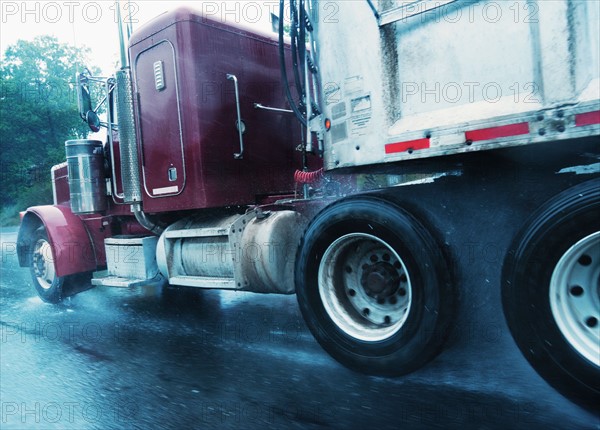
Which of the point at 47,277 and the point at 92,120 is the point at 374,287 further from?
the point at 47,277

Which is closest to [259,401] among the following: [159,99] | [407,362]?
[407,362]

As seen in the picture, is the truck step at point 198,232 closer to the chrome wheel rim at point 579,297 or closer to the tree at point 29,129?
the chrome wheel rim at point 579,297

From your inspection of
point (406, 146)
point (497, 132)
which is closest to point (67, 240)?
point (406, 146)

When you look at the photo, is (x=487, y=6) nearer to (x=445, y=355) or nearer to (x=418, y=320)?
(x=418, y=320)

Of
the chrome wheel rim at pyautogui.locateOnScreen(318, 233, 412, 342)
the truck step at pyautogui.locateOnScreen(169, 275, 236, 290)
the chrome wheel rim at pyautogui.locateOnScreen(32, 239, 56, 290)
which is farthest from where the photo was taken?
the chrome wheel rim at pyautogui.locateOnScreen(32, 239, 56, 290)

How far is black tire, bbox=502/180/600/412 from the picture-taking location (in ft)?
7.66

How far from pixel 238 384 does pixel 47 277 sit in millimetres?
4166

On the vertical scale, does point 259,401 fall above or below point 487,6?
below

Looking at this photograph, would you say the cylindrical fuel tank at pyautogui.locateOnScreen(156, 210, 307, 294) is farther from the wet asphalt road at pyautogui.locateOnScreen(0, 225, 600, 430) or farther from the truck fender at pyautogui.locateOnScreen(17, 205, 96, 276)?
the truck fender at pyautogui.locateOnScreen(17, 205, 96, 276)

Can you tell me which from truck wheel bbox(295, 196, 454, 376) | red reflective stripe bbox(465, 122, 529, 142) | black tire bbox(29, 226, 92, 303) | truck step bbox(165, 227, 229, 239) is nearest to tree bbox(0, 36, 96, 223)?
black tire bbox(29, 226, 92, 303)

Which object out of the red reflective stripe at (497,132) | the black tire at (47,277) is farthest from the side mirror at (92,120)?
the red reflective stripe at (497,132)

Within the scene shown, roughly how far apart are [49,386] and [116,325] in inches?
64.7

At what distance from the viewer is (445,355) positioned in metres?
3.68

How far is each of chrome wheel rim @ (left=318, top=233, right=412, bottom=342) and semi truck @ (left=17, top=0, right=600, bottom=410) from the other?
1 centimetres
